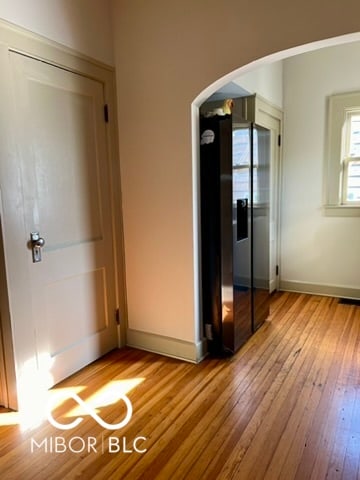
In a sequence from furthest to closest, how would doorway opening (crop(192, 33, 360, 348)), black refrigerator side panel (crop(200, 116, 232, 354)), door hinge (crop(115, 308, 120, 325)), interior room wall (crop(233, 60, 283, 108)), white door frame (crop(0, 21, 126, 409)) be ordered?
doorway opening (crop(192, 33, 360, 348))
interior room wall (crop(233, 60, 283, 108))
door hinge (crop(115, 308, 120, 325))
black refrigerator side panel (crop(200, 116, 232, 354))
white door frame (crop(0, 21, 126, 409))

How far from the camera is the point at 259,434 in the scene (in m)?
1.86

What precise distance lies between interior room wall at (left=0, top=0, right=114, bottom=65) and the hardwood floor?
223cm

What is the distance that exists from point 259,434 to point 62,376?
1340 millimetres

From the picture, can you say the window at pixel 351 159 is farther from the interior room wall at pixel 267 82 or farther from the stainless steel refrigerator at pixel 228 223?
the stainless steel refrigerator at pixel 228 223

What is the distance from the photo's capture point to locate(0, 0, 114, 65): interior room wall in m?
1.99

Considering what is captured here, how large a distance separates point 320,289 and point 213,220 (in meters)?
2.20

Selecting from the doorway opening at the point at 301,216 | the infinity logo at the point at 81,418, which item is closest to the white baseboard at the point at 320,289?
the doorway opening at the point at 301,216

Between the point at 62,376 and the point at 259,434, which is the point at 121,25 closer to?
the point at 62,376

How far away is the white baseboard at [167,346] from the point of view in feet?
8.64

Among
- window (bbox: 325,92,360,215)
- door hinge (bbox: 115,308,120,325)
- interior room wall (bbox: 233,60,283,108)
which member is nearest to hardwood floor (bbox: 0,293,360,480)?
door hinge (bbox: 115,308,120,325)

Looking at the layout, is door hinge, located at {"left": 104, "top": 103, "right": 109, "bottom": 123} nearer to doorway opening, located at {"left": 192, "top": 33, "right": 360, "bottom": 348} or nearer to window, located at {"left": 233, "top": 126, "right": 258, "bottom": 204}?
window, located at {"left": 233, "top": 126, "right": 258, "bottom": 204}

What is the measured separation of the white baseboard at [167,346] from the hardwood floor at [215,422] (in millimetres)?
63

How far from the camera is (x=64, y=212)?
236cm

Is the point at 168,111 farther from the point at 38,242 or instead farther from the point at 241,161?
the point at 38,242
